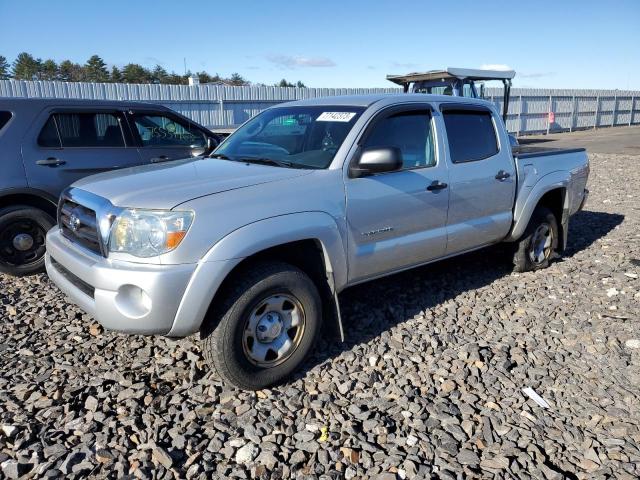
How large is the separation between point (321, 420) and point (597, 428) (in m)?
1.58

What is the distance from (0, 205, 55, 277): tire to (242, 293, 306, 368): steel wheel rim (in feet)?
10.4

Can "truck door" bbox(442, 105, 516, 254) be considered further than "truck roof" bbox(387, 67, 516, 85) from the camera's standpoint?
No

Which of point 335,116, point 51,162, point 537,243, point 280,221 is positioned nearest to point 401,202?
point 335,116

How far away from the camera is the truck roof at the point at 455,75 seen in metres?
14.3

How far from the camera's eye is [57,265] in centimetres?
360

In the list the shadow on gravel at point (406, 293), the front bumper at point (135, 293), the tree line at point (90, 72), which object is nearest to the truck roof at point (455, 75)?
the shadow on gravel at point (406, 293)

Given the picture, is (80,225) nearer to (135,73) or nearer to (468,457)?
(468,457)

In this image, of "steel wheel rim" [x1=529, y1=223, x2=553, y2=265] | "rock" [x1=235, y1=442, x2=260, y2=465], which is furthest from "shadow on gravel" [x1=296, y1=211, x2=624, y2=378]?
"rock" [x1=235, y1=442, x2=260, y2=465]

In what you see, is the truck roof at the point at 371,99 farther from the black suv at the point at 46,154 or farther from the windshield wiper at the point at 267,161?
the black suv at the point at 46,154

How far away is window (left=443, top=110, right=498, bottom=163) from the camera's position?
4.43m

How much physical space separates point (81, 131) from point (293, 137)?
2848 mm

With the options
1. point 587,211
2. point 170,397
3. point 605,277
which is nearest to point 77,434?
point 170,397

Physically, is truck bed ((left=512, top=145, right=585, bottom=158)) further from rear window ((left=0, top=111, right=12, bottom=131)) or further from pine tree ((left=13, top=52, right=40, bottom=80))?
pine tree ((left=13, top=52, right=40, bottom=80))

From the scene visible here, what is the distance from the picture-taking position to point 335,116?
397 centimetres
